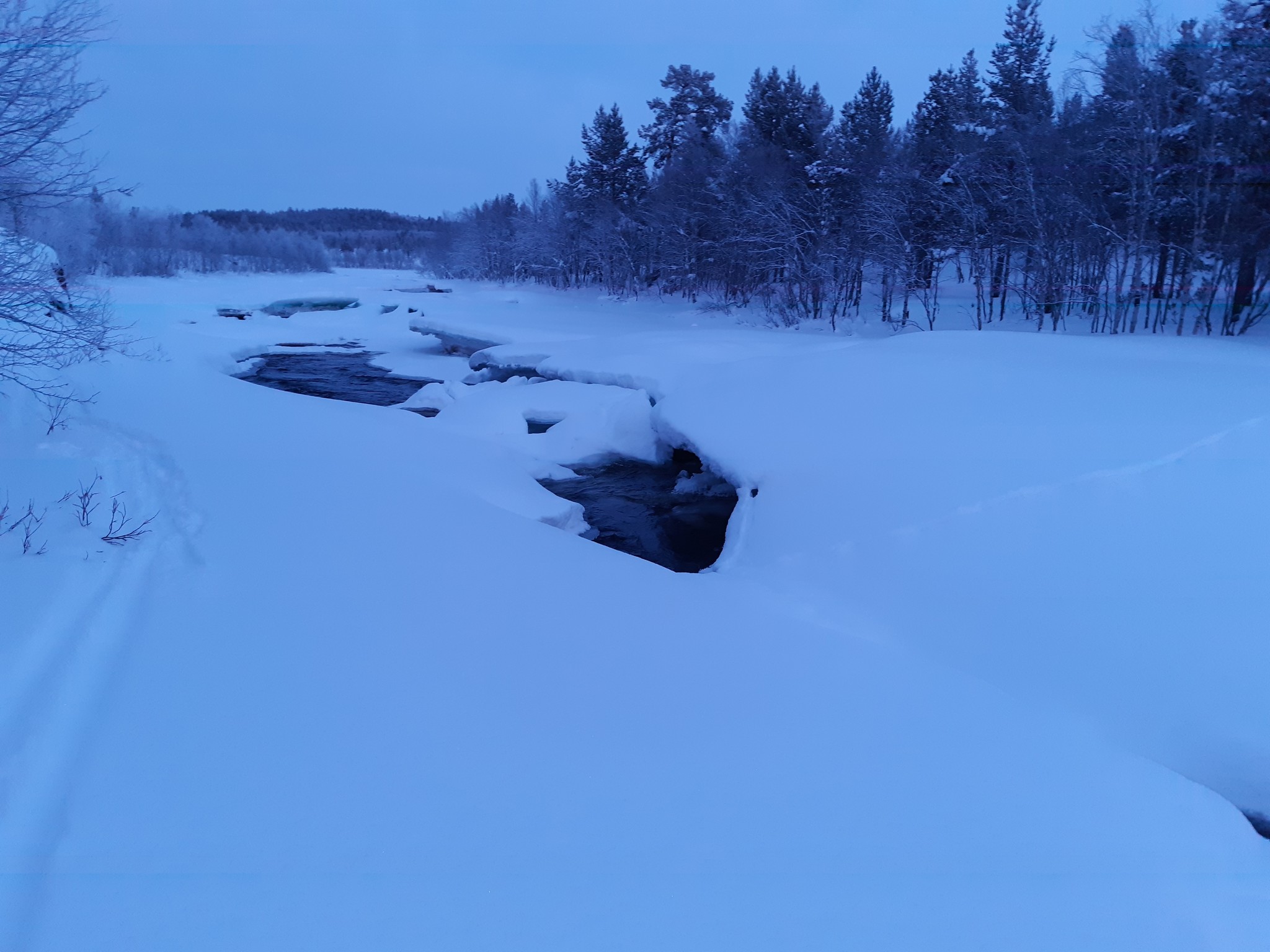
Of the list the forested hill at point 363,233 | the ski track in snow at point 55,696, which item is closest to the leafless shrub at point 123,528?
the ski track in snow at point 55,696

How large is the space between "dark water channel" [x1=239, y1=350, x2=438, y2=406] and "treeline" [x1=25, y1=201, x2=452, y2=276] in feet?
16.3

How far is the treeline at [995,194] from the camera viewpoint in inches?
687

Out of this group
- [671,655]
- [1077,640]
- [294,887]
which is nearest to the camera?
[294,887]

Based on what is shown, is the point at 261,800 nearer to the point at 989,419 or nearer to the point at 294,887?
the point at 294,887

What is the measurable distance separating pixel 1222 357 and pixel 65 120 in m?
14.4

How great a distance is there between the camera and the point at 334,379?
70.4 ft

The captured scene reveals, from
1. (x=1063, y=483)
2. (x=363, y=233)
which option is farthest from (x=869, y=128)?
(x=363, y=233)

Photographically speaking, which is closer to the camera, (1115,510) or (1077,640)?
(1077,640)

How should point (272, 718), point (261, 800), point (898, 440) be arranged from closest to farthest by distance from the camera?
Answer: 1. point (261, 800)
2. point (272, 718)
3. point (898, 440)

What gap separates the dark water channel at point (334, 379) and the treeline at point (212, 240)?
Answer: 16.3ft

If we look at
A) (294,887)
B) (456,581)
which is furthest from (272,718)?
(456,581)

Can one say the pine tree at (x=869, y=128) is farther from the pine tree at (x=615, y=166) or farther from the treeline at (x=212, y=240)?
the treeline at (x=212, y=240)

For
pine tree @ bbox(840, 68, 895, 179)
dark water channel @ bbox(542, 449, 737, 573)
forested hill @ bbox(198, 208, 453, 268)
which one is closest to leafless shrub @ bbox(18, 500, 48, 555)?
dark water channel @ bbox(542, 449, 737, 573)

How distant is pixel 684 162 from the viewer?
38.2 metres
